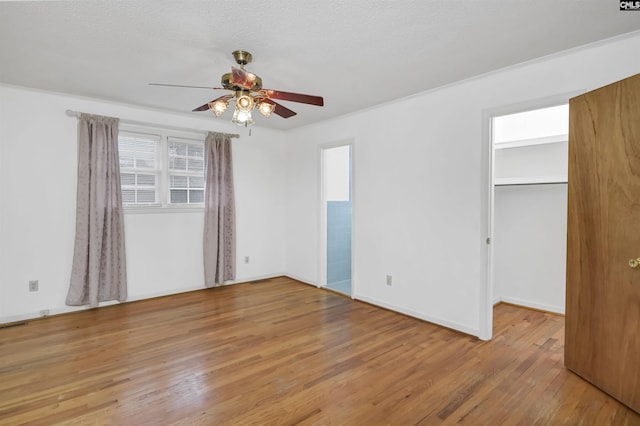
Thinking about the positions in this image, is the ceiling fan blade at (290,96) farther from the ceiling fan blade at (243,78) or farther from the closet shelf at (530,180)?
the closet shelf at (530,180)

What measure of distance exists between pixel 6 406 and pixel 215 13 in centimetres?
282

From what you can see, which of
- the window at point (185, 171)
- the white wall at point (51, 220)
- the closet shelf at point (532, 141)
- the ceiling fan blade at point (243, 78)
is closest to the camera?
the ceiling fan blade at point (243, 78)

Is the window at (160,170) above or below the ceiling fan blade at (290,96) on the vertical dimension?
below

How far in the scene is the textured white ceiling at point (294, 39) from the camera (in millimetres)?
1971

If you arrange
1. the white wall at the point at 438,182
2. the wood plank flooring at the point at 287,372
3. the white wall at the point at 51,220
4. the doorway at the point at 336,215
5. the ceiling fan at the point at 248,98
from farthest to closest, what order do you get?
the doorway at the point at 336,215
the white wall at the point at 51,220
the white wall at the point at 438,182
the ceiling fan at the point at 248,98
the wood plank flooring at the point at 287,372

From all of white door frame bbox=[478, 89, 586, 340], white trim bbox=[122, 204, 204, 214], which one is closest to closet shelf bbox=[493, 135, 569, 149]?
white door frame bbox=[478, 89, 586, 340]

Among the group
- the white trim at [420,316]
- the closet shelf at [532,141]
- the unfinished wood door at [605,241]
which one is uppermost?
the closet shelf at [532,141]

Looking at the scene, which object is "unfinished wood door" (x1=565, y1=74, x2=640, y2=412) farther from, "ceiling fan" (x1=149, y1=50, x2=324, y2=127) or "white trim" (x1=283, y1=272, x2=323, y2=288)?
"white trim" (x1=283, y1=272, x2=323, y2=288)

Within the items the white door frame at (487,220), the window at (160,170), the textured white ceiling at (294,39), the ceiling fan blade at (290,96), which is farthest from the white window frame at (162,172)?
the white door frame at (487,220)

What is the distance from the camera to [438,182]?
3.36 metres

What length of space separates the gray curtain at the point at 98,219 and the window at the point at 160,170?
20 centimetres

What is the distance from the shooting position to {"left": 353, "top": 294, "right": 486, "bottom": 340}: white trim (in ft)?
10.3

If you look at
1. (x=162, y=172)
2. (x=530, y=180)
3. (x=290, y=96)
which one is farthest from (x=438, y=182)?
(x=162, y=172)

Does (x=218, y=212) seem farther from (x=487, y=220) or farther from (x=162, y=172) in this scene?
(x=487, y=220)
